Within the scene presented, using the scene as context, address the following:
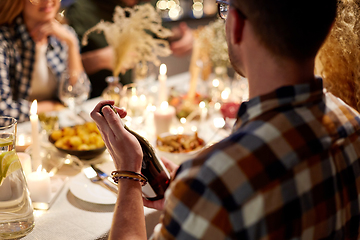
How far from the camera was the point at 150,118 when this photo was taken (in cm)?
171

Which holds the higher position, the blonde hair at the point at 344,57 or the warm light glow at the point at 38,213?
the blonde hair at the point at 344,57

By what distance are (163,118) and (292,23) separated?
1.02m

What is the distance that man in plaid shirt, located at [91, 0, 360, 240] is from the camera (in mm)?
500

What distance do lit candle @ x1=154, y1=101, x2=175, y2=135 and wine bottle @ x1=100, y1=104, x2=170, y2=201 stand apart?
63 cm

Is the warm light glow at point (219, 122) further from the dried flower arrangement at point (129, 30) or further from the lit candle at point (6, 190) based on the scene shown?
the lit candle at point (6, 190)

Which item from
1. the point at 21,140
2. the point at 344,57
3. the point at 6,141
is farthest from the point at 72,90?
the point at 344,57

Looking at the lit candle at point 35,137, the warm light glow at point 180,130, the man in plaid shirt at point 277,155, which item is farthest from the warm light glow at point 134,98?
the man in plaid shirt at point 277,155

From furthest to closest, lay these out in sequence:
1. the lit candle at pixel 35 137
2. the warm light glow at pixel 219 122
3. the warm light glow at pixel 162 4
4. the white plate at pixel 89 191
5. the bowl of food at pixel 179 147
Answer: the warm light glow at pixel 162 4, the warm light glow at pixel 219 122, the bowl of food at pixel 179 147, the lit candle at pixel 35 137, the white plate at pixel 89 191

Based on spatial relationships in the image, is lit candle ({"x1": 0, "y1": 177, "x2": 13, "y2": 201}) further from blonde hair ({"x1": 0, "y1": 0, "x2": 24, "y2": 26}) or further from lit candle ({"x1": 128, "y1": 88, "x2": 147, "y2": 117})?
blonde hair ({"x1": 0, "y1": 0, "x2": 24, "y2": 26})

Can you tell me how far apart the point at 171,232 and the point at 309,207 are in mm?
233

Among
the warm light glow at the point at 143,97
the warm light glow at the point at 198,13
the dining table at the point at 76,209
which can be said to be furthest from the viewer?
the warm light glow at the point at 198,13

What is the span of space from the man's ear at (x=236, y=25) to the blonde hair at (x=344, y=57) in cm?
57

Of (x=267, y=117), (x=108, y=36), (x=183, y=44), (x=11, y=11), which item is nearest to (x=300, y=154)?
(x=267, y=117)

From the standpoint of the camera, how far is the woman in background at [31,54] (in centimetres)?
189
